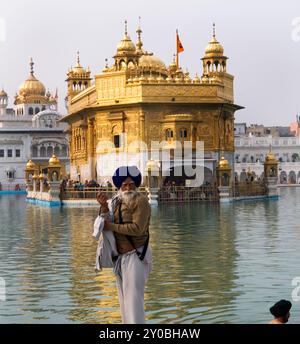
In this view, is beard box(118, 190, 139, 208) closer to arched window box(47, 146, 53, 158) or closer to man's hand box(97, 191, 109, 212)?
man's hand box(97, 191, 109, 212)

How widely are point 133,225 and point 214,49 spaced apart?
4132 centimetres

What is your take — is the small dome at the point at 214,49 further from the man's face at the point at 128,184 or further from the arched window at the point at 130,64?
the man's face at the point at 128,184

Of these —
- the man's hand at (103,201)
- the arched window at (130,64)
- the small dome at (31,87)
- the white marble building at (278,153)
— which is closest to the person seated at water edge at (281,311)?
the man's hand at (103,201)

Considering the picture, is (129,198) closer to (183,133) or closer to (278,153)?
(183,133)

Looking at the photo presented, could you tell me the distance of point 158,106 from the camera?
142 feet

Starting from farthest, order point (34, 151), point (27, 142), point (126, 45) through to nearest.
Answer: point (34, 151), point (27, 142), point (126, 45)

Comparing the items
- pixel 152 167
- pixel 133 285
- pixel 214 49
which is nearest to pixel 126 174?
pixel 133 285

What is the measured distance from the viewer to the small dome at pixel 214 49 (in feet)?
156

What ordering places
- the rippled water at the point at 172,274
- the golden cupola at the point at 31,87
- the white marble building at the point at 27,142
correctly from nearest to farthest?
the rippled water at the point at 172,274 → the white marble building at the point at 27,142 → the golden cupola at the point at 31,87

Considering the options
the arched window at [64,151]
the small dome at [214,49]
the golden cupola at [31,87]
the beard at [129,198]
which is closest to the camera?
the beard at [129,198]

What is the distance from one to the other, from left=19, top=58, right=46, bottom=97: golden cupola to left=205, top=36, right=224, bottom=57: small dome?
1845 inches

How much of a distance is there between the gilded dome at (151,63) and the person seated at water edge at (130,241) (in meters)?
40.0

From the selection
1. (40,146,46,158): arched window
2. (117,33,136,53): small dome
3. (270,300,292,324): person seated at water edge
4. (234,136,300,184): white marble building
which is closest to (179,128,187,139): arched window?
(117,33,136,53): small dome
